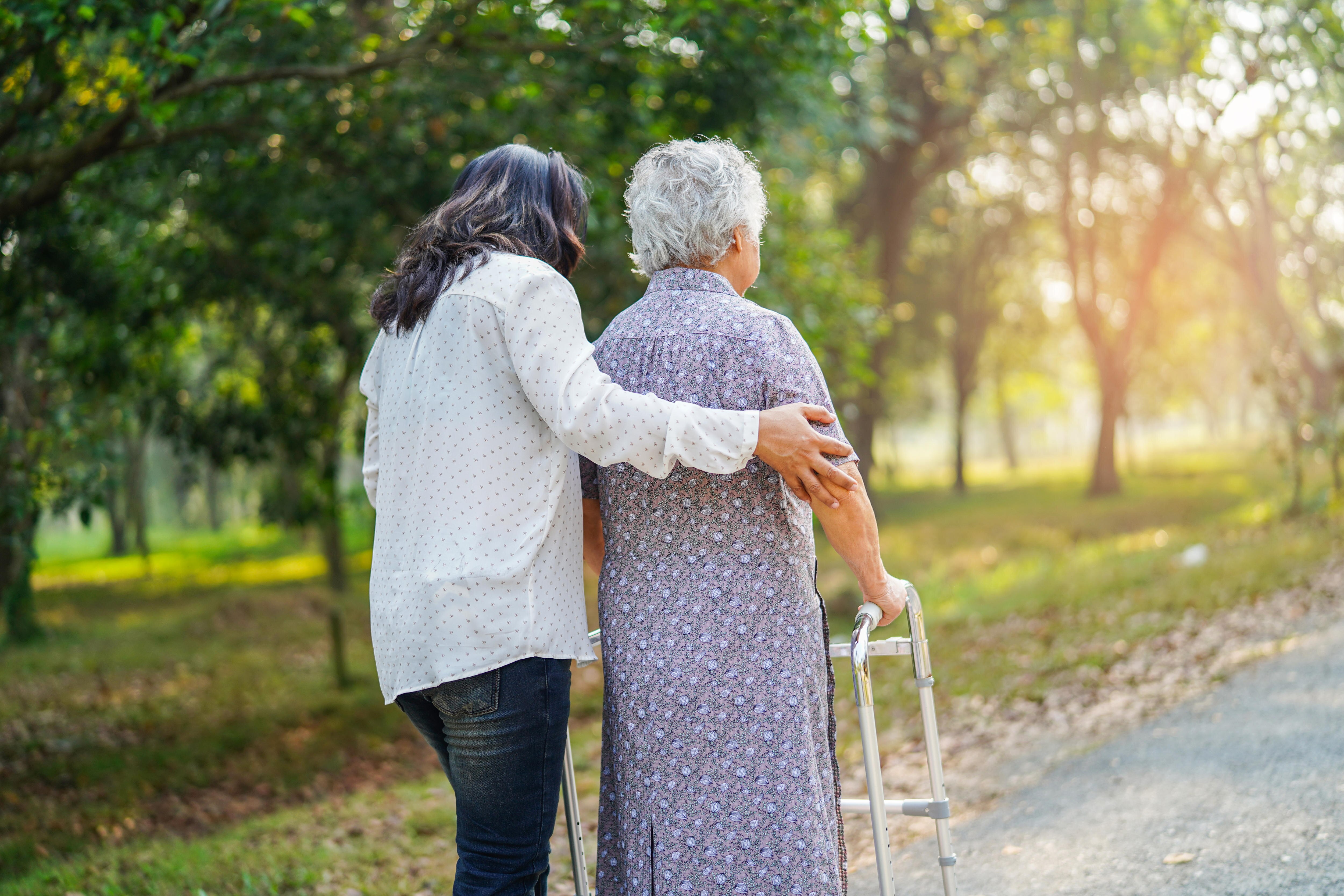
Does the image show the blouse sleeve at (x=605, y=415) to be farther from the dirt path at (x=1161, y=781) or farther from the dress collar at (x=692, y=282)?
the dirt path at (x=1161, y=781)

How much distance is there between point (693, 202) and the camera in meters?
2.26

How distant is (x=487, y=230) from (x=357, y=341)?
233 inches

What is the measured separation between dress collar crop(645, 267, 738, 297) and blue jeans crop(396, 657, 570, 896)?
0.80m

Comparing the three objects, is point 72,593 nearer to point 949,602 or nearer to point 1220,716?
point 949,602

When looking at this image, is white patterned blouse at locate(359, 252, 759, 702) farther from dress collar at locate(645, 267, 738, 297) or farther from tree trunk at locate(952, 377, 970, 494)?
tree trunk at locate(952, 377, 970, 494)

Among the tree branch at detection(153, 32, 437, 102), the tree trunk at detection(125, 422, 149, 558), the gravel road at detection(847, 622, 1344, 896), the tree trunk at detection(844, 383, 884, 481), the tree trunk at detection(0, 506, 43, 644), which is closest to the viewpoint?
the gravel road at detection(847, 622, 1344, 896)

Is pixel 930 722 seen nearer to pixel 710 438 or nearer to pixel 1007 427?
pixel 710 438

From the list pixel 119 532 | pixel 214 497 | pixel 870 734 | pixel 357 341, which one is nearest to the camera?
pixel 870 734

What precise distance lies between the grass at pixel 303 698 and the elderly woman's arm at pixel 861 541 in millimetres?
2676

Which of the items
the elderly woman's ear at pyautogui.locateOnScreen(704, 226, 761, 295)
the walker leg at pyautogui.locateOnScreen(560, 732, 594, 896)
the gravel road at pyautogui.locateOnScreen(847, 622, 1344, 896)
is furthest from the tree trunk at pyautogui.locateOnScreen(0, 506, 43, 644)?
the elderly woman's ear at pyautogui.locateOnScreen(704, 226, 761, 295)

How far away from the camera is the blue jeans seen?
81.7 inches

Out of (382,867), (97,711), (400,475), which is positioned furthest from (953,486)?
(400,475)

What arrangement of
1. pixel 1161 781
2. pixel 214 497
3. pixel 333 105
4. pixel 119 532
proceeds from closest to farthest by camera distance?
pixel 1161 781 → pixel 333 105 → pixel 119 532 → pixel 214 497

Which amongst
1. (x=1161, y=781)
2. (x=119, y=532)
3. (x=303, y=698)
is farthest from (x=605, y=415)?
(x=119, y=532)
